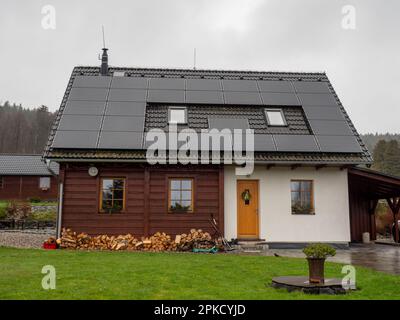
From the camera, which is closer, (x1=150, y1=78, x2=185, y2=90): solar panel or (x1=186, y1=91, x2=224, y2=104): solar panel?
(x1=186, y1=91, x2=224, y2=104): solar panel

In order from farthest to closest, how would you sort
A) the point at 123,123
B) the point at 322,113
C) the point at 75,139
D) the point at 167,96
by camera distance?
the point at 167,96 < the point at 322,113 < the point at 123,123 < the point at 75,139

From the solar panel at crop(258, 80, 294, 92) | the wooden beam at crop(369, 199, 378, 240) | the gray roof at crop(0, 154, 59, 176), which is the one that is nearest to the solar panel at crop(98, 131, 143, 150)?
the solar panel at crop(258, 80, 294, 92)

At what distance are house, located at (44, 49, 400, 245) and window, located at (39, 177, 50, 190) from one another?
22.2 metres

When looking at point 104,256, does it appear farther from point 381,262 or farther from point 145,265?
point 381,262

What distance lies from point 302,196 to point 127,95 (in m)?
7.01

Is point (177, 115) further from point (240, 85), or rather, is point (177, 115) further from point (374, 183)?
point (374, 183)

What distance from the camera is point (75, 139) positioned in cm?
1265

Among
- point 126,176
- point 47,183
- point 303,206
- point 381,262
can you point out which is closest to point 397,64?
point 303,206

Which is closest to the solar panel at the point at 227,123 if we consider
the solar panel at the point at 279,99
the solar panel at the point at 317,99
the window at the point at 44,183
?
the solar panel at the point at 279,99

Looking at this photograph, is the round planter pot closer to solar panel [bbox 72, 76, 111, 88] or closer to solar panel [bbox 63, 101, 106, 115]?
solar panel [bbox 63, 101, 106, 115]

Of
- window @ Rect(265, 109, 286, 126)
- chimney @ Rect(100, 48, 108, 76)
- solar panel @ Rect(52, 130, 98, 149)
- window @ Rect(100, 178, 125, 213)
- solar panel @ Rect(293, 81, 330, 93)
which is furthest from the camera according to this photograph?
chimney @ Rect(100, 48, 108, 76)

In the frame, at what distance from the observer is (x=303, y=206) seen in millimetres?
13102

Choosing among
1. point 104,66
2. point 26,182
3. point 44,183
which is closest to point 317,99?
point 104,66

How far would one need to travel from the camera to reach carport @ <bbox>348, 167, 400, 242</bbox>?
13500 mm
